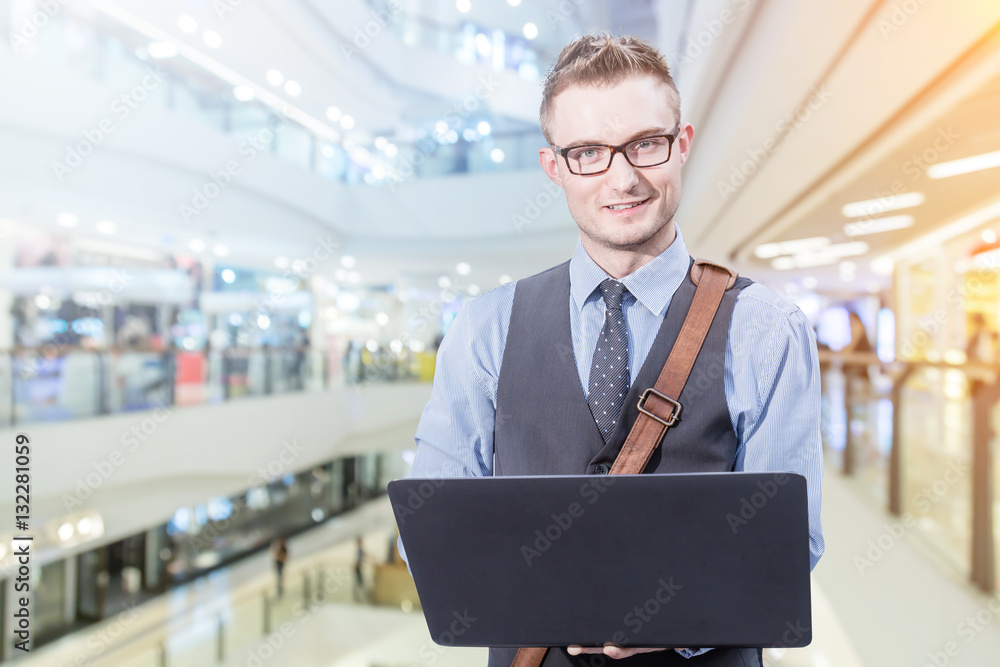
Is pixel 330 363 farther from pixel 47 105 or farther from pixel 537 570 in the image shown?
pixel 537 570

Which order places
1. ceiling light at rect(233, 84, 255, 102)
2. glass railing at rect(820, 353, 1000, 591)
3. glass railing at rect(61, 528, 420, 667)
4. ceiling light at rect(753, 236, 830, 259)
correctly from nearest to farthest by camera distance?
1. glass railing at rect(820, 353, 1000, 591)
2. glass railing at rect(61, 528, 420, 667)
3. ceiling light at rect(233, 84, 255, 102)
4. ceiling light at rect(753, 236, 830, 259)

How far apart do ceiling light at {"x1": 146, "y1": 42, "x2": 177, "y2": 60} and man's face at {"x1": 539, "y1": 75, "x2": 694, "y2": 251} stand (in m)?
7.76

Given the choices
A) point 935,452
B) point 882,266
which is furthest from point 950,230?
point 935,452

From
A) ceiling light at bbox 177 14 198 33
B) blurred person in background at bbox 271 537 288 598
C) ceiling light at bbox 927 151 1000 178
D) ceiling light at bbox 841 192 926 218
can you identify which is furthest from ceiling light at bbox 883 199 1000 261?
blurred person in background at bbox 271 537 288 598

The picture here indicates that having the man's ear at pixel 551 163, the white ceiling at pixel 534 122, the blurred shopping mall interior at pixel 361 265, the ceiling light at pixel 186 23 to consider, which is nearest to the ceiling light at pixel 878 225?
the blurred shopping mall interior at pixel 361 265

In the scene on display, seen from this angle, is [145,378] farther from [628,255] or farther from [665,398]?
[665,398]

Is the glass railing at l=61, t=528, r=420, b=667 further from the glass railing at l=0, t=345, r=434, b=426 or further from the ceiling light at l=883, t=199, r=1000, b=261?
the ceiling light at l=883, t=199, r=1000, b=261

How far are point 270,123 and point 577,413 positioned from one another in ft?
30.8

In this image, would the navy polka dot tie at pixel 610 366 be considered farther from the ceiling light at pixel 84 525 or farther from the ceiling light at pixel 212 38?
the ceiling light at pixel 212 38

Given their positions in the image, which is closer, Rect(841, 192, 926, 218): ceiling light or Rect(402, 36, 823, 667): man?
Rect(402, 36, 823, 667): man

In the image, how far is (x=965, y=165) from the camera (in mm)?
5086

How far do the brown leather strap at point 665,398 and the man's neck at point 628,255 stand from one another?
0.11 meters

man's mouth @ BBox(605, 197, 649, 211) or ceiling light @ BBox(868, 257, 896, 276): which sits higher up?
ceiling light @ BBox(868, 257, 896, 276)

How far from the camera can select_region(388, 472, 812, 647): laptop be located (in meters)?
0.76
